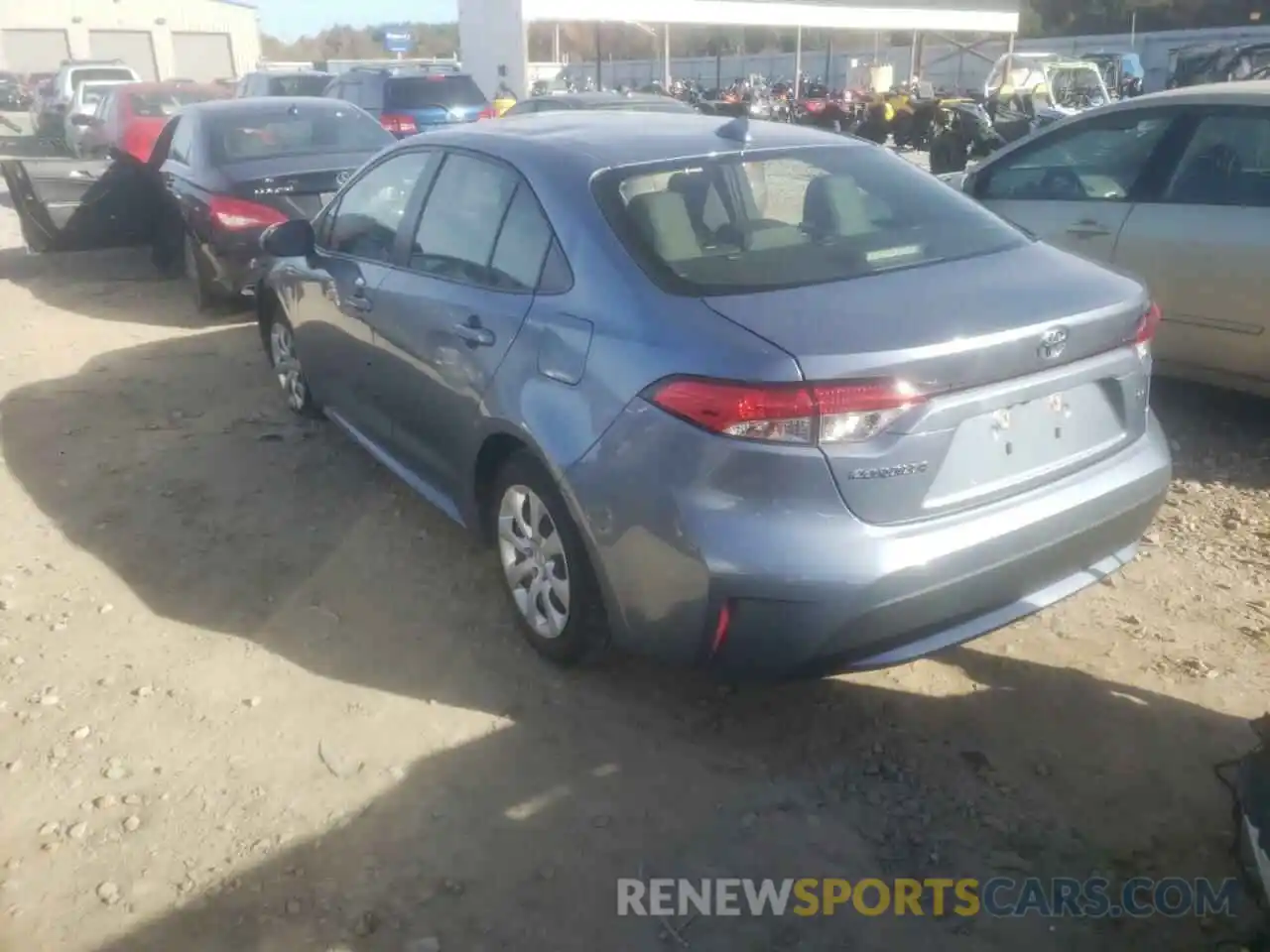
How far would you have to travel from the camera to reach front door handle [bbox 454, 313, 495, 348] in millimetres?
3502

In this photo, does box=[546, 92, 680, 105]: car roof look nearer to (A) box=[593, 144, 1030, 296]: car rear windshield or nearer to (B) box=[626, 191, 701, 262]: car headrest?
(A) box=[593, 144, 1030, 296]: car rear windshield

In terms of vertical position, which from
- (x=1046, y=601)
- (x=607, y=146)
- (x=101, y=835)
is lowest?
(x=101, y=835)

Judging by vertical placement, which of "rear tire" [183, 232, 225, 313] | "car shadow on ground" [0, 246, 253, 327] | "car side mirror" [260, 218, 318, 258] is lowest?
"car shadow on ground" [0, 246, 253, 327]

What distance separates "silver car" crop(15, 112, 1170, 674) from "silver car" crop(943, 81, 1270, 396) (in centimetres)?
178

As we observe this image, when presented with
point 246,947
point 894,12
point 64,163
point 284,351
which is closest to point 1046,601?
point 246,947

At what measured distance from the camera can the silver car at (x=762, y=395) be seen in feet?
8.79

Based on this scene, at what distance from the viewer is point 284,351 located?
596 centimetres

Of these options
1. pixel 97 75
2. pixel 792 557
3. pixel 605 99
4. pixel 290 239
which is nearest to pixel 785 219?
pixel 792 557

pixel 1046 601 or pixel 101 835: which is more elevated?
pixel 1046 601

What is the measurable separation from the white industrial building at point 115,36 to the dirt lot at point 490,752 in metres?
46.9

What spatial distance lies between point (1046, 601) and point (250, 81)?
19364mm

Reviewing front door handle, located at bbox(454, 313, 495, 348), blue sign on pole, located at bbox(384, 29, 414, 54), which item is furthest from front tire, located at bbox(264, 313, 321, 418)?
blue sign on pole, located at bbox(384, 29, 414, 54)

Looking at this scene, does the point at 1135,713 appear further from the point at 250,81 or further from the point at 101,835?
the point at 250,81

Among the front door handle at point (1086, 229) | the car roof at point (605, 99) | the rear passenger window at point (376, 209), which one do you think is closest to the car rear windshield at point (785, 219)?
the rear passenger window at point (376, 209)
